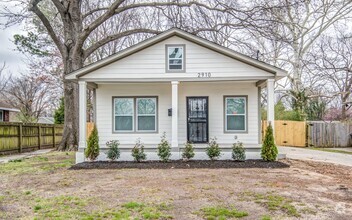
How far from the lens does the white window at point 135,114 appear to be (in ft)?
44.5

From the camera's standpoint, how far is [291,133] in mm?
22391

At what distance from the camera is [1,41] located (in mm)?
24641

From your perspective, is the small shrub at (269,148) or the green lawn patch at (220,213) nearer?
the green lawn patch at (220,213)

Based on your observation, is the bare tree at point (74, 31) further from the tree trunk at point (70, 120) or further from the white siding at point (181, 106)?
the white siding at point (181, 106)

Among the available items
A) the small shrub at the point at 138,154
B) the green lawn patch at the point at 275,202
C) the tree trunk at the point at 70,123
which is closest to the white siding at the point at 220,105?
the small shrub at the point at 138,154

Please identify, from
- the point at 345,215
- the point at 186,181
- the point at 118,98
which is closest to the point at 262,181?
the point at 186,181

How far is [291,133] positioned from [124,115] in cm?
1302

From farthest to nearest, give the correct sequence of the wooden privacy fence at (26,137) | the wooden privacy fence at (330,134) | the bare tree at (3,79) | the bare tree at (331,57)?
the bare tree at (3,79) < the bare tree at (331,57) < the wooden privacy fence at (330,134) < the wooden privacy fence at (26,137)

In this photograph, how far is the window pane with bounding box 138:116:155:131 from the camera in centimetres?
1359

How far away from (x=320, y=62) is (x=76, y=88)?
18408mm

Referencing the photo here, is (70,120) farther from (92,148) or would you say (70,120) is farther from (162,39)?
(162,39)

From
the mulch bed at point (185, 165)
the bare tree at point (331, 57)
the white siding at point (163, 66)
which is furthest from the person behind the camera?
the bare tree at point (331, 57)

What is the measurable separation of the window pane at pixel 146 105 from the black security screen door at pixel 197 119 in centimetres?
140

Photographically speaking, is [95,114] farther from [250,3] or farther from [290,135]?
[290,135]
